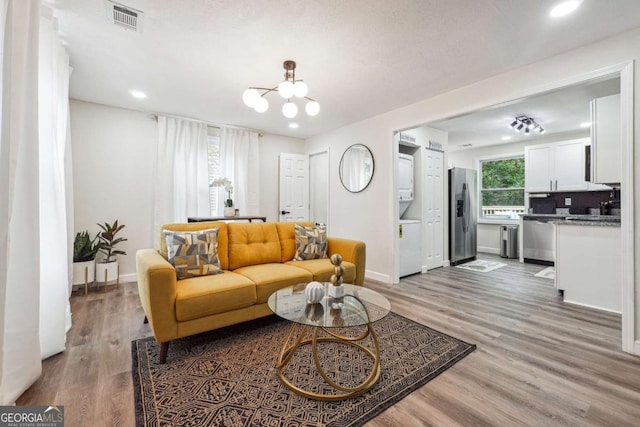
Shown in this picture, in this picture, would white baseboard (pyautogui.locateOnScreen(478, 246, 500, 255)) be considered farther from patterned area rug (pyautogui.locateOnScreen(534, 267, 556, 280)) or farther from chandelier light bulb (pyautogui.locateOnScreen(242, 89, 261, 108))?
chandelier light bulb (pyautogui.locateOnScreen(242, 89, 261, 108))

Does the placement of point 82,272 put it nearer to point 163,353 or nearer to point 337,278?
point 163,353

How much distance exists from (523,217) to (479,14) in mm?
4771

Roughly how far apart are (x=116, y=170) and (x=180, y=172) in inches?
31.8

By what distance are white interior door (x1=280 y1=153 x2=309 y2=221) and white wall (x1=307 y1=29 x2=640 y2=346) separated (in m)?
0.48

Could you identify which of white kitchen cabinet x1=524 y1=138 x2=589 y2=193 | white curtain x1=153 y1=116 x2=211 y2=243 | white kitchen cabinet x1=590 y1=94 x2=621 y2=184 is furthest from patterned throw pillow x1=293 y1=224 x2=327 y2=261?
white kitchen cabinet x1=524 y1=138 x2=589 y2=193

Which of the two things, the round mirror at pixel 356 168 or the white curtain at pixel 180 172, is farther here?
the round mirror at pixel 356 168

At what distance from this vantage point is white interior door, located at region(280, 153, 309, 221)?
5.25 meters

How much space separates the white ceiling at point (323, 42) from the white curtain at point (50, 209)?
1.04ft

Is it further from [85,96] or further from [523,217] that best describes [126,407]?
[523,217]

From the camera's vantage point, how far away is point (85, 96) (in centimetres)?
348

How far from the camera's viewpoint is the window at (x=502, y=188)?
20.2 ft

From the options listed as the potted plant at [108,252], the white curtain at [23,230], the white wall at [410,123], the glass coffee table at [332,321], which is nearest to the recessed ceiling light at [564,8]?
the white wall at [410,123]

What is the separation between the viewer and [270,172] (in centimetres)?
525

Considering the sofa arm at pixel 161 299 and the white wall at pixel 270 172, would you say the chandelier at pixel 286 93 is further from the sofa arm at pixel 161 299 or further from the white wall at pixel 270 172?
the white wall at pixel 270 172
